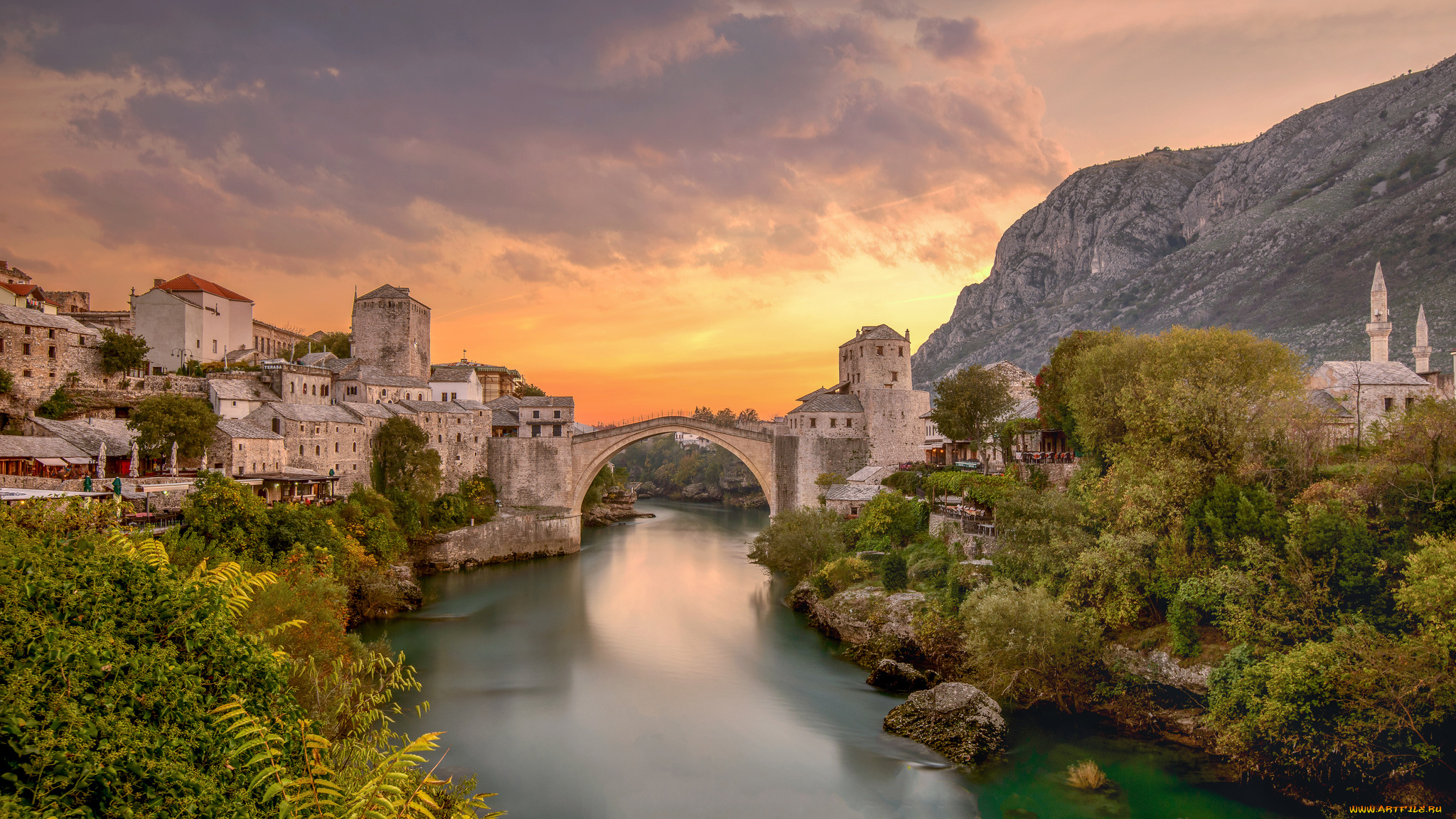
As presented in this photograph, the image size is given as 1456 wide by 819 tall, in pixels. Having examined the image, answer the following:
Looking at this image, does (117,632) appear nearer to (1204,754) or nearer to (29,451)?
(1204,754)

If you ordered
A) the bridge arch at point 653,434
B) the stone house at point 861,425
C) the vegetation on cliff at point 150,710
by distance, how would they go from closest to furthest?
the vegetation on cliff at point 150,710 → the stone house at point 861,425 → the bridge arch at point 653,434

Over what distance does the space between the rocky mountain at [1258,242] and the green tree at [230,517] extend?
26.9m

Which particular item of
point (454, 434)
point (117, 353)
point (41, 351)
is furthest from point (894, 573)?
point (41, 351)

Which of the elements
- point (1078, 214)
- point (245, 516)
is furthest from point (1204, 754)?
point (1078, 214)

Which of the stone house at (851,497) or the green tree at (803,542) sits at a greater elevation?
the stone house at (851,497)

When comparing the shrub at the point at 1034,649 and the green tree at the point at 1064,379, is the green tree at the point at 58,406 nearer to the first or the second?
the shrub at the point at 1034,649

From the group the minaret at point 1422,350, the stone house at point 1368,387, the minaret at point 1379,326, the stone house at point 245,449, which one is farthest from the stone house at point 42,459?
the minaret at point 1422,350

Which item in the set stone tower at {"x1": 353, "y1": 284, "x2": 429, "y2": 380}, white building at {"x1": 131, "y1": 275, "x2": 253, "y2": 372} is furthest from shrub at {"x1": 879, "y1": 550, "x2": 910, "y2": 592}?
white building at {"x1": 131, "y1": 275, "x2": 253, "y2": 372}

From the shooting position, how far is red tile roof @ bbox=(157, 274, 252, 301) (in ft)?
124

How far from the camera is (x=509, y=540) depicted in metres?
36.1

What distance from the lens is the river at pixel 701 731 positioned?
13.5m

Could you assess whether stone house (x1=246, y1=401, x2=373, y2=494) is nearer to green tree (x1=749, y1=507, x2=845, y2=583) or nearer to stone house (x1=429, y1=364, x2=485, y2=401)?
stone house (x1=429, y1=364, x2=485, y2=401)

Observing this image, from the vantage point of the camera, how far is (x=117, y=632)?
198 inches

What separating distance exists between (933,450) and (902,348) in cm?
572
